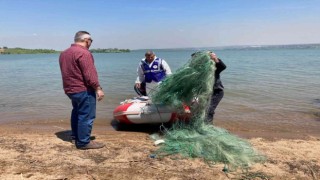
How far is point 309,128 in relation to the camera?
27.0ft

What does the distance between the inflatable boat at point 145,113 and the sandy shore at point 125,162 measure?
2.56 ft

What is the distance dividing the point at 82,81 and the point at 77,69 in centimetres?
22

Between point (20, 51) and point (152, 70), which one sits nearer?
point (152, 70)

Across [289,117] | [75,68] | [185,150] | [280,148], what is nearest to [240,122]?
[289,117]

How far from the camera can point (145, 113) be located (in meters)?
6.90

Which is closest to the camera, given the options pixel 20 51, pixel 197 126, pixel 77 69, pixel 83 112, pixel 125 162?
pixel 125 162

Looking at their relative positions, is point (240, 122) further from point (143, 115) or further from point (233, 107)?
point (143, 115)

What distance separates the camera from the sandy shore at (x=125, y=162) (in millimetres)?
4281

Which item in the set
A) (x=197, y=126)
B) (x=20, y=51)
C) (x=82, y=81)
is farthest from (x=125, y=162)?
(x=20, y=51)

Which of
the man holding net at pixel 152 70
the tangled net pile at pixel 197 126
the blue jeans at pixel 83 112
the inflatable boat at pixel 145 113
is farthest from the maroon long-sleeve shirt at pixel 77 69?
the man holding net at pixel 152 70

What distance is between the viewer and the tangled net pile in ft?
16.4

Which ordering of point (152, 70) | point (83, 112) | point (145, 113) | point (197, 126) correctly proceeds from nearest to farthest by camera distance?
point (83, 112) → point (197, 126) → point (145, 113) → point (152, 70)

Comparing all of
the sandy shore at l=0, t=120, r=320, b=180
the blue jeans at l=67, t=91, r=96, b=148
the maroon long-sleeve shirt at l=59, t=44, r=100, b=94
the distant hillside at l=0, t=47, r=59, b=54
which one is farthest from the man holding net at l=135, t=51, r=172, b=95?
the distant hillside at l=0, t=47, r=59, b=54

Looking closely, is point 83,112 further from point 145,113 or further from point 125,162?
point 145,113
